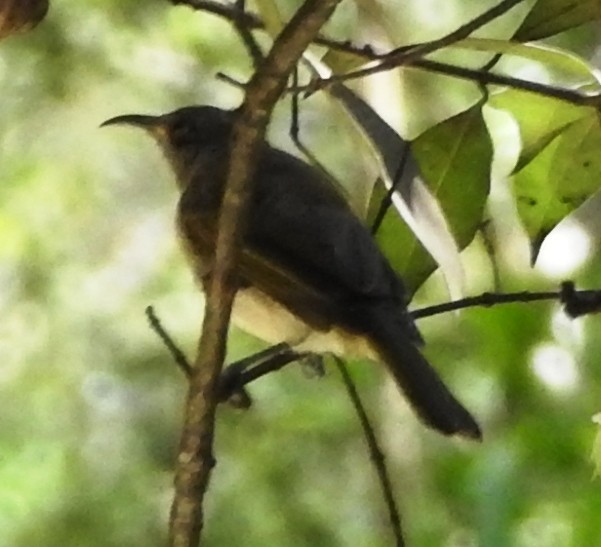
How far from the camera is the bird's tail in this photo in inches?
35.0

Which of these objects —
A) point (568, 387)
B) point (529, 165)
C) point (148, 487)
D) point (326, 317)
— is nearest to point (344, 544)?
point (148, 487)

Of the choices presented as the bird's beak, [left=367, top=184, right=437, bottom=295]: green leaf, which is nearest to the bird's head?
the bird's beak


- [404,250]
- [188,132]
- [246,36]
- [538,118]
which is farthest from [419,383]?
[188,132]

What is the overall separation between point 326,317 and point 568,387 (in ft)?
2.24

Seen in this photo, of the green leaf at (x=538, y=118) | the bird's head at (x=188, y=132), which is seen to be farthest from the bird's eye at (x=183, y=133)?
the green leaf at (x=538, y=118)

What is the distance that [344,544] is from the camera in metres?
1.80

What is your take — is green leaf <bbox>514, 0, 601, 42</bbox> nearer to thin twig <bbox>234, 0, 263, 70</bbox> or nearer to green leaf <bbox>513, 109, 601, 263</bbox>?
green leaf <bbox>513, 109, 601, 263</bbox>

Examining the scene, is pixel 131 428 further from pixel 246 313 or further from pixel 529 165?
pixel 529 165

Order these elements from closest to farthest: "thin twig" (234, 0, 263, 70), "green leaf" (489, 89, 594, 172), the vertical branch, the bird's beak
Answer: the vertical branch → "thin twig" (234, 0, 263, 70) → "green leaf" (489, 89, 594, 172) → the bird's beak

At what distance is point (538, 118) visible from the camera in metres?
0.87

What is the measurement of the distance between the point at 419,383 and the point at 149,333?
3.33 ft

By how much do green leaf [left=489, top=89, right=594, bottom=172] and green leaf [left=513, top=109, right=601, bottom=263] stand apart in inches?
0.4

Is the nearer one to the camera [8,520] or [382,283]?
[382,283]

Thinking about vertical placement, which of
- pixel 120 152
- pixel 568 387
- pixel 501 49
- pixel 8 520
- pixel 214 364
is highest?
pixel 120 152
